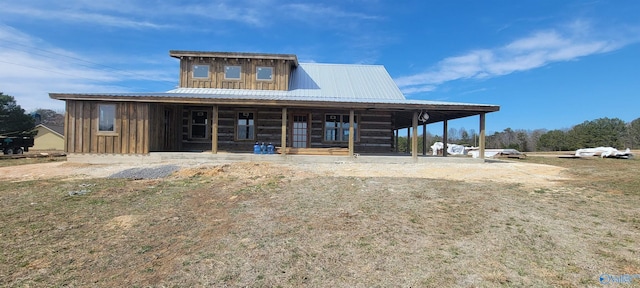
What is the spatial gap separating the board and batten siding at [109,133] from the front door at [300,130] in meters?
7.01

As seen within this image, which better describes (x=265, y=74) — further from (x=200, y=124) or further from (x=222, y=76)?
(x=200, y=124)

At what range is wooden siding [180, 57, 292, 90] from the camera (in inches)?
715

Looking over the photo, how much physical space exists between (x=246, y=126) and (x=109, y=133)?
6.14 m

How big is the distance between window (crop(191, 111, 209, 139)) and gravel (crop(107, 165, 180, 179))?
209 inches

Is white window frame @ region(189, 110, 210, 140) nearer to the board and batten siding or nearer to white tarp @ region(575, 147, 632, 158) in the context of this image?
the board and batten siding

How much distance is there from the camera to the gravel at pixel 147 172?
1039 centimetres

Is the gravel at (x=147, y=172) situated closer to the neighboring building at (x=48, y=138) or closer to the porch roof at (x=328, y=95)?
the porch roof at (x=328, y=95)

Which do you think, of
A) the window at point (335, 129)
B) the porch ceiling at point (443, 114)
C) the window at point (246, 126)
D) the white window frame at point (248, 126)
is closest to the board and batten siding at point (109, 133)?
the white window frame at point (248, 126)

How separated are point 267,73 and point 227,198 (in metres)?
12.2

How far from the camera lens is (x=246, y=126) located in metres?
17.2

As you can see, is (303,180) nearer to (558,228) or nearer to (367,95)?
(558,228)

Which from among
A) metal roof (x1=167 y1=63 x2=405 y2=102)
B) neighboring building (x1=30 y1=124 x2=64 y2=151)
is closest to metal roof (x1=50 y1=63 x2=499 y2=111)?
metal roof (x1=167 y1=63 x2=405 y2=102)

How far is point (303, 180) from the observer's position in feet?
32.0

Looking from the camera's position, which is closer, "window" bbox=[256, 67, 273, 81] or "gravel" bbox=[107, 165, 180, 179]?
"gravel" bbox=[107, 165, 180, 179]
